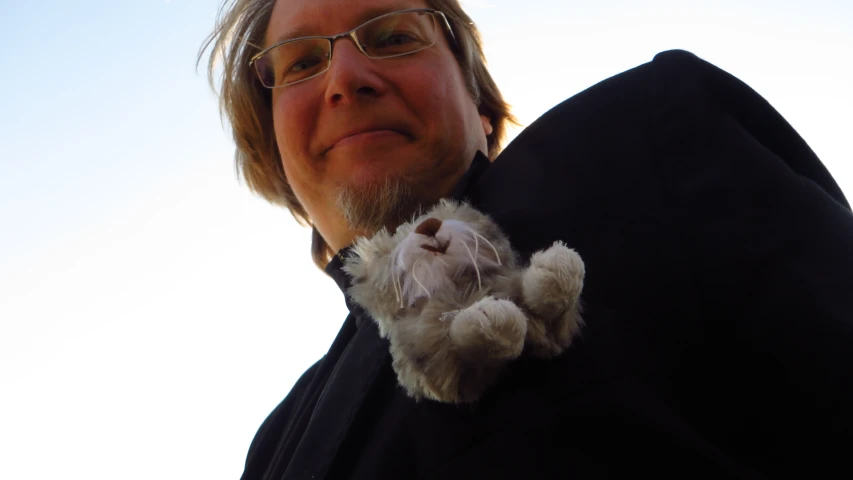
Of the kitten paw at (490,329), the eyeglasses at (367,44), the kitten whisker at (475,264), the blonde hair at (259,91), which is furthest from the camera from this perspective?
the blonde hair at (259,91)

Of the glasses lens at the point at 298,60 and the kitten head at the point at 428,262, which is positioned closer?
the kitten head at the point at 428,262

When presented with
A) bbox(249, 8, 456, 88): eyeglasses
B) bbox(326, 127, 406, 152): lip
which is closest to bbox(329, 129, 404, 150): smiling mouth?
bbox(326, 127, 406, 152): lip

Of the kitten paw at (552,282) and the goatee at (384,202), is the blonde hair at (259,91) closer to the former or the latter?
the goatee at (384,202)

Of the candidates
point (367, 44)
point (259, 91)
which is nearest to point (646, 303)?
point (367, 44)

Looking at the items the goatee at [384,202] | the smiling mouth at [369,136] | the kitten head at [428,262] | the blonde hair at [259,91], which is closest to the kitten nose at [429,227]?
the kitten head at [428,262]

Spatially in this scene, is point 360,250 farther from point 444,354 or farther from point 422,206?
point 422,206

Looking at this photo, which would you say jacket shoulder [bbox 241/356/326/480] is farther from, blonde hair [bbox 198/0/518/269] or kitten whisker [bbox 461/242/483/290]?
kitten whisker [bbox 461/242/483/290]

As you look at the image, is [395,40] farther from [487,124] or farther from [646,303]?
[646,303]
